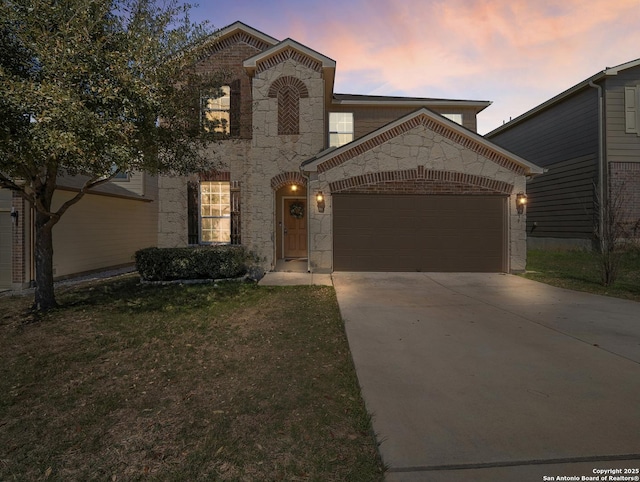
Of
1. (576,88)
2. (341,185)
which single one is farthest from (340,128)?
(576,88)

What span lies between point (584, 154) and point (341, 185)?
12.0 metres

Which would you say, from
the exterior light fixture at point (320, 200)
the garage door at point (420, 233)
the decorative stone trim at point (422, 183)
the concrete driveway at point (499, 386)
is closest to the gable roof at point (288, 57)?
the decorative stone trim at point (422, 183)

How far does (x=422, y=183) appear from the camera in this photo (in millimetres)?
10484

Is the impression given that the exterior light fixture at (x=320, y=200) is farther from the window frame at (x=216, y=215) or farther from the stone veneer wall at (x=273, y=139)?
the window frame at (x=216, y=215)

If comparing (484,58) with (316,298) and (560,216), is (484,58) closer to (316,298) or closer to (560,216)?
(560,216)

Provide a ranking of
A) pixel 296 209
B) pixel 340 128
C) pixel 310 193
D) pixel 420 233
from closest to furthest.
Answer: pixel 310 193, pixel 420 233, pixel 296 209, pixel 340 128

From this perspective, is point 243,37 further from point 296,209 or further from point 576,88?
point 576,88

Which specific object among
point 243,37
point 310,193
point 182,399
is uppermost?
point 243,37

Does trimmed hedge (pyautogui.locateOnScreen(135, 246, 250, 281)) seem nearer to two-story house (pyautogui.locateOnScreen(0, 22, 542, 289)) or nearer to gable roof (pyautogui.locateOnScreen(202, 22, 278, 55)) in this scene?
two-story house (pyautogui.locateOnScreen(0, 22, 542, 289))

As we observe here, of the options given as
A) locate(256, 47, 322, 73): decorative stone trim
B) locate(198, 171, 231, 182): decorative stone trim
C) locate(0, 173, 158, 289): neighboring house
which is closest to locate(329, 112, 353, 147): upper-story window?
locate(256, 47, 322, 73): decorative stone trim

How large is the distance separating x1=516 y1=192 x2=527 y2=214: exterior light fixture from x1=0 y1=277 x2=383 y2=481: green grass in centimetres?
782

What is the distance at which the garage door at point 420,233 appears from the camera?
10.5 meters

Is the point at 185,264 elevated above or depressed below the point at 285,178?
below

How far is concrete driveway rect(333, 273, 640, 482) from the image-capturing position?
2340 millimetres
